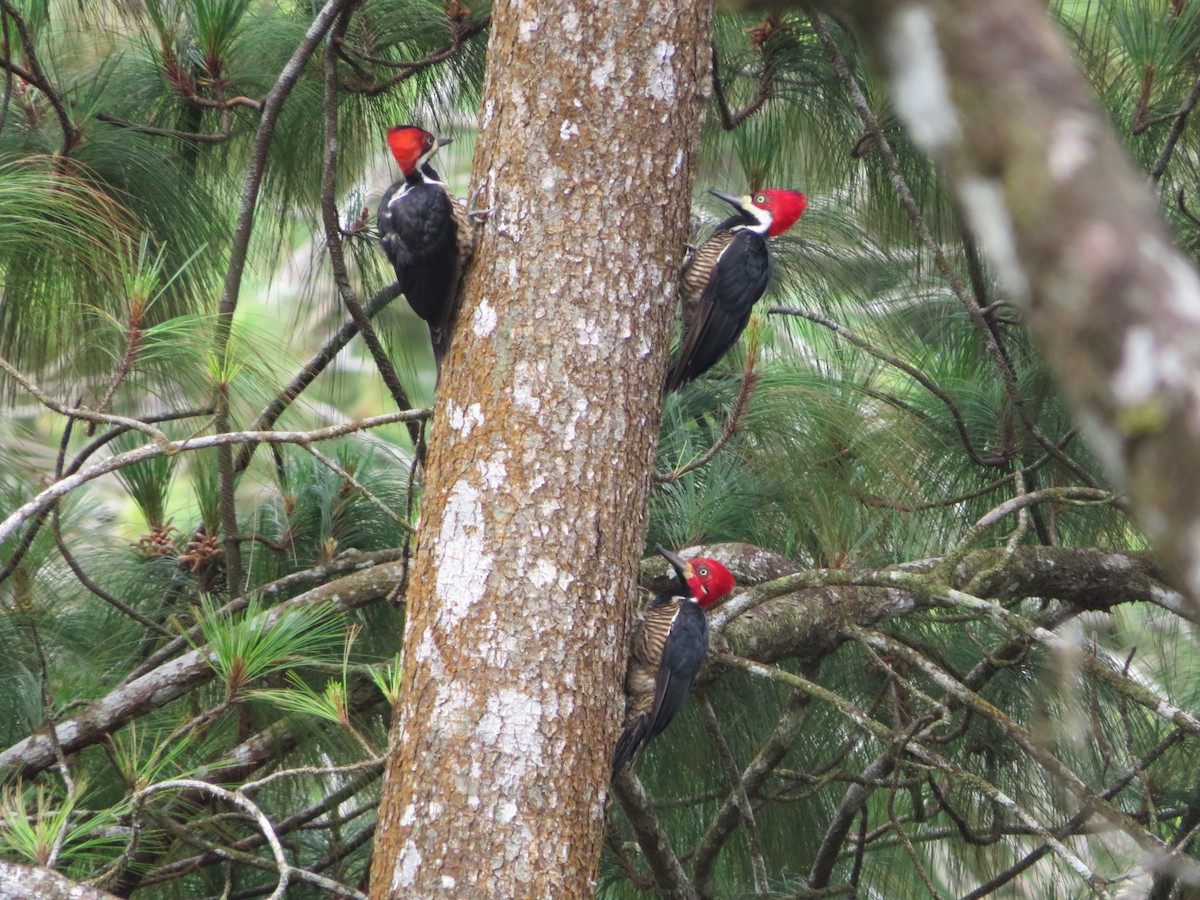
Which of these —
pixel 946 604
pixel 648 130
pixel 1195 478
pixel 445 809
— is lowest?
pixel 445 809

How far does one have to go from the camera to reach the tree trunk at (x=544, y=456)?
4.54 feet

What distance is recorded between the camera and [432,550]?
1.50 metres

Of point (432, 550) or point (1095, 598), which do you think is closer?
point (432, 550)

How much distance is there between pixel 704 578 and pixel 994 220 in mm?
1863

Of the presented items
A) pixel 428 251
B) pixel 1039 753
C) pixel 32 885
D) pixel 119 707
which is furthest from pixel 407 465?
pixel 1039 753

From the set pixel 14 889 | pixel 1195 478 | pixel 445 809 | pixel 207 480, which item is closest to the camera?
pixel 1195 478

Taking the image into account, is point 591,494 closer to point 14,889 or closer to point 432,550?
point 432,550

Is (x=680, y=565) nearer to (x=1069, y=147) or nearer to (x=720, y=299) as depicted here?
(x=720, y=299)

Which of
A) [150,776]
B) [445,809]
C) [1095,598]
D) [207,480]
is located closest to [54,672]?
[207,480]

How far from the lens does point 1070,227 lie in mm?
266

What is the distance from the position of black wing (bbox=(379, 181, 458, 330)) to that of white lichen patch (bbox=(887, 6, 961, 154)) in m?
1.36

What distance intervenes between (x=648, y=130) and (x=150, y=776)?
1096 mm

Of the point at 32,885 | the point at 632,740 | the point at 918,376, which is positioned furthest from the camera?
the point at 918,376

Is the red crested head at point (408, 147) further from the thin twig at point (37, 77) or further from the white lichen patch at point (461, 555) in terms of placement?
the white lichen patch at point (461, 555)
